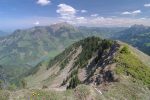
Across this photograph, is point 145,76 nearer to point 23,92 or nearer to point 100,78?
point 100,78

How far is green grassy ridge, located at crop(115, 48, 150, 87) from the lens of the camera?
61.9 m

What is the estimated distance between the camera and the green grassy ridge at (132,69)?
61919mm

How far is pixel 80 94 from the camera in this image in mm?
46188

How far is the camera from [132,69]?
66.4 meters

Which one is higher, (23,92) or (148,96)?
(23,92)

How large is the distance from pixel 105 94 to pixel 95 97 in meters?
3.95

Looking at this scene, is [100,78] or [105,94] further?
[100,78]

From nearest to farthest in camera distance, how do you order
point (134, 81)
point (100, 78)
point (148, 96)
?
point (148, 96)
point (134, 81)
point (100, 78)

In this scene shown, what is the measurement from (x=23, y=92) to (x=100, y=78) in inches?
1141

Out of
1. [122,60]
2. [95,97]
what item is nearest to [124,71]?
[122,60]

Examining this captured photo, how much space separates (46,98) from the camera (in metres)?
43.7

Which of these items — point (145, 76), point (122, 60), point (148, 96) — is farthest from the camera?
point (122, 60)

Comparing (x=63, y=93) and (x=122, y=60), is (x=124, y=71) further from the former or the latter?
(x=63, y=93)

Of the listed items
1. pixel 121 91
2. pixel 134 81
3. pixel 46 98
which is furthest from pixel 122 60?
pixel 46 98
